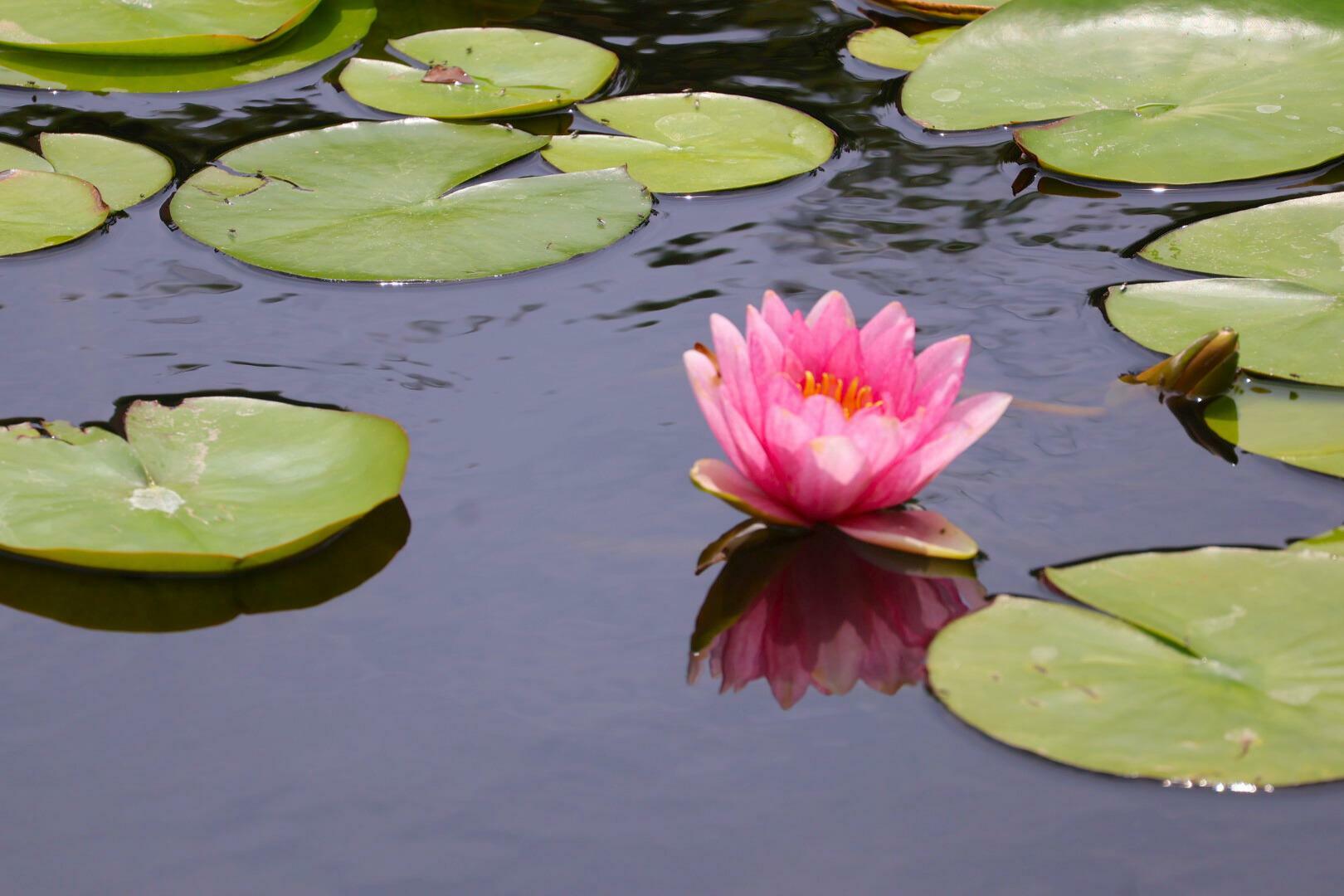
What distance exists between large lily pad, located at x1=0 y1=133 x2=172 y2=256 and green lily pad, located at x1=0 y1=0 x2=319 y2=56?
470mm

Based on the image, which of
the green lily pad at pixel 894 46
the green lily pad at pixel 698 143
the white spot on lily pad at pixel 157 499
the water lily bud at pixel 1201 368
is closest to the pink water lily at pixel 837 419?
the water lily bud at pixel 1201 368

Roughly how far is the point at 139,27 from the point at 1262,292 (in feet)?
8.42

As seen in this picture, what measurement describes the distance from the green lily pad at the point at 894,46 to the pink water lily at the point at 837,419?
4.99ft

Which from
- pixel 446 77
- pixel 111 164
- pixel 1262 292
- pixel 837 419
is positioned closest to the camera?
pixel 837 419

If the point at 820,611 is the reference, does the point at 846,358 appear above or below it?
above

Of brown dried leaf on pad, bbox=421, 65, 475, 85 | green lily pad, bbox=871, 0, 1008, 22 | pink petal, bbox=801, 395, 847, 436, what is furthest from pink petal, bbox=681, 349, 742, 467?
green lily pad, bbox=871, 0, 1008, 22

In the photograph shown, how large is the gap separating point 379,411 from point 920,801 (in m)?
0.98

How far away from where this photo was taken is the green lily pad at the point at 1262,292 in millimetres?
1824

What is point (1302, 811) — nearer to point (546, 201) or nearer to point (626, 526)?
point (626, 526)

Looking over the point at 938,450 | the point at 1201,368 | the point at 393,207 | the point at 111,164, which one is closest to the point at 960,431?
the point at 938,450

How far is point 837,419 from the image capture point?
1.42 m

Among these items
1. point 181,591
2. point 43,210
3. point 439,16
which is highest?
point 439,16

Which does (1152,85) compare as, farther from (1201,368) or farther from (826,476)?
(826,476)

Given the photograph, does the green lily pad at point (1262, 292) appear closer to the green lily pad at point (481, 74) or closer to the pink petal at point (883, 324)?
the pink petal at point (883, 324)
